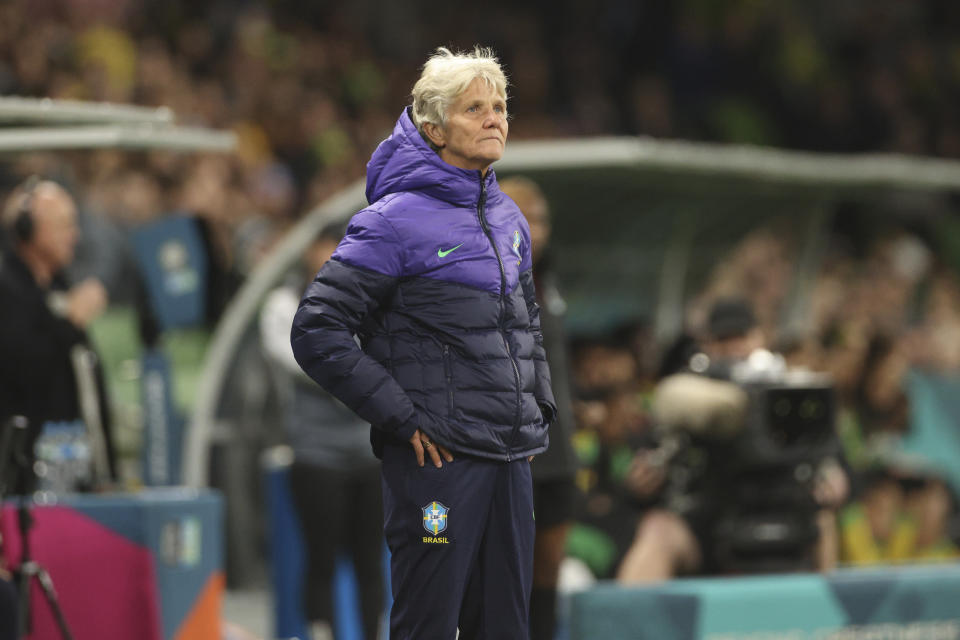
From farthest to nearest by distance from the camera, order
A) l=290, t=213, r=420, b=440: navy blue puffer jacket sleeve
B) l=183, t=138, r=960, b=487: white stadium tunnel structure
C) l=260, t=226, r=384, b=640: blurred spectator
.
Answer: l=183, t=138, r=960, b=487: white stadium tunnel structure < l=260, t=226, r=384, b=640: blurred spectator < l=290, t=213, r=420, b=440: navy blue puffer jacket sleeve

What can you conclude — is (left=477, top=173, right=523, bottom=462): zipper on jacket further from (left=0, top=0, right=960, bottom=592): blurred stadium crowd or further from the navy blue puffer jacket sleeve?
(left=0, top=0, right=960, bottom=592): blurred stadium crowd

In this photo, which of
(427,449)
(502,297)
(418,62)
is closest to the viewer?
(427,449)

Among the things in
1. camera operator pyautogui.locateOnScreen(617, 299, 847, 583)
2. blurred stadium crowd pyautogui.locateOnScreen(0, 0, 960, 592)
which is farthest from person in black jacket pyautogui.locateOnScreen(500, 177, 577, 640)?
blurred stadium crowd pyautogui.locateOnScreen(0, 0, 960, 592)

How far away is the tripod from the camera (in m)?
4.43

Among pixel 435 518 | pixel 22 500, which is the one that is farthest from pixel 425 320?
pixel 22 500

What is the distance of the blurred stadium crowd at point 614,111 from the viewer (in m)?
8.12

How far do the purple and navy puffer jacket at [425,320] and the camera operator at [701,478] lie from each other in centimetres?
196

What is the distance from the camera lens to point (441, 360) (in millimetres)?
3432

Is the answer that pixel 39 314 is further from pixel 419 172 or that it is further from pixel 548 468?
pixel 419 172

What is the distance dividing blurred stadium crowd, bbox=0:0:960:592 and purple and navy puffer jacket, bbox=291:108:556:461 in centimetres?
253

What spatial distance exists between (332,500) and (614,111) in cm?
877

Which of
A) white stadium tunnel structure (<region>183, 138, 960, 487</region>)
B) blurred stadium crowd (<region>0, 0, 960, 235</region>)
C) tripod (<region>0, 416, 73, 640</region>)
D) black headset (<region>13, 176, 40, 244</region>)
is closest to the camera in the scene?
tripod (<region>0, 416, 73, 640</region>)

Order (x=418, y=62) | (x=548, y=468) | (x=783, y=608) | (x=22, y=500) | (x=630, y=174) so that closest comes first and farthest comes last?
(x=22, y=500) < (x=548, y=468) < (x=783, y=608) < (x=630, y=174) < (x=418, y=62)

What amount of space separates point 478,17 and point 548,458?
1018 cm
